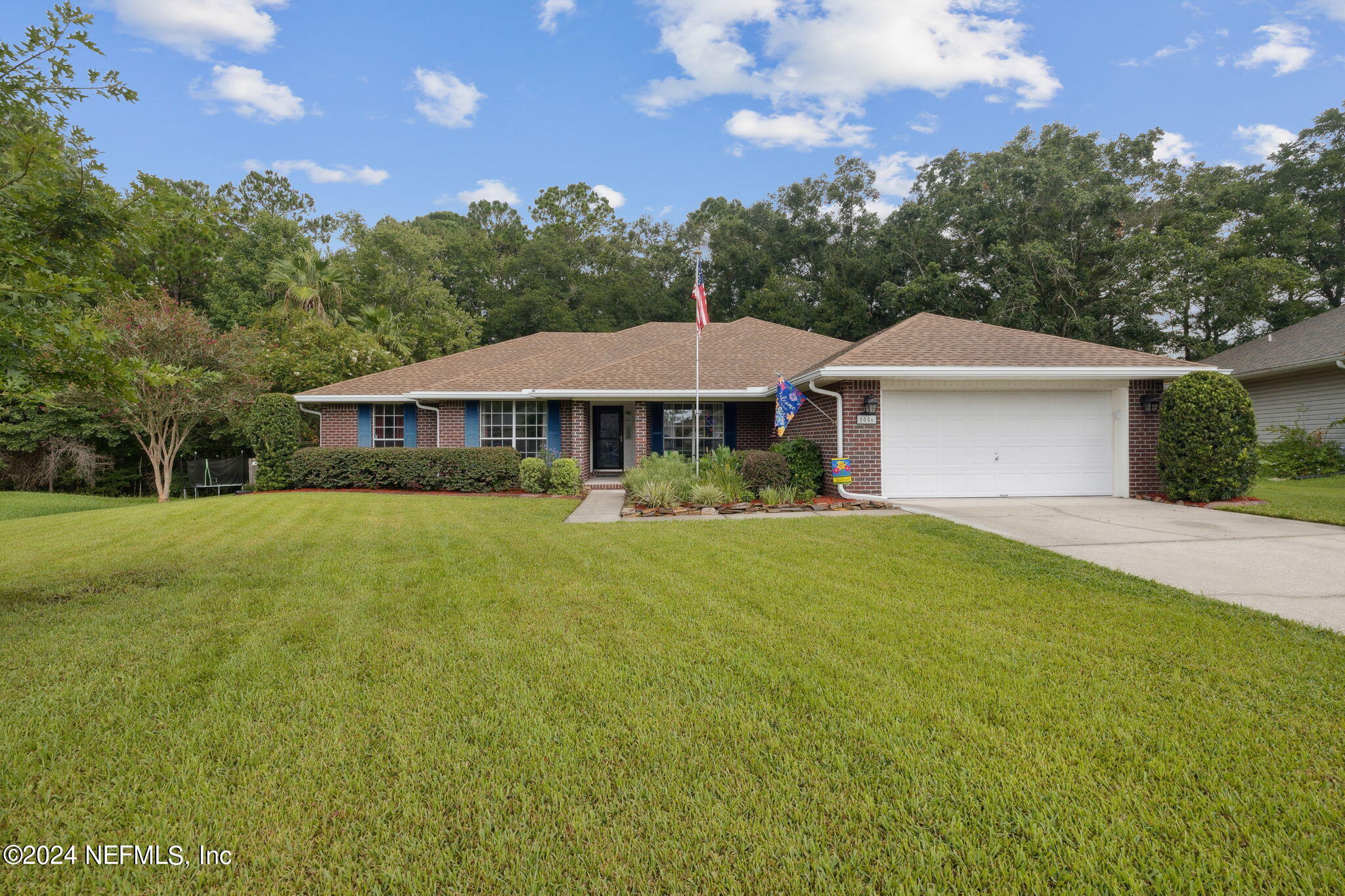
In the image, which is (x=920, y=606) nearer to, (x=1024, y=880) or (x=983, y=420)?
→ (x=1024, y=880)

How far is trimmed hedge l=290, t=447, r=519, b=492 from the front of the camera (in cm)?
1371

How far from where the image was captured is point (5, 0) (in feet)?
18.1

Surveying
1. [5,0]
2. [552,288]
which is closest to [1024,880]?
[5,0]

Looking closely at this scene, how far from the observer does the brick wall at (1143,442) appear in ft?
36.1

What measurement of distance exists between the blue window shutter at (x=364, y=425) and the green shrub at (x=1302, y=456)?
75.5 feet

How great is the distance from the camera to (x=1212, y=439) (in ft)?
31.2

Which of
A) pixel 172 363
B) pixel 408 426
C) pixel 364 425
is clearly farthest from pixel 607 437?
pixel 172 363

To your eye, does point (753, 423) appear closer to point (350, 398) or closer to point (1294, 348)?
point (350, 398)

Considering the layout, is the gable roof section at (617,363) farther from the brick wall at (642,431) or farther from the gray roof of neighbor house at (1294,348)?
the gray roof of neighbor house at (1294,348)

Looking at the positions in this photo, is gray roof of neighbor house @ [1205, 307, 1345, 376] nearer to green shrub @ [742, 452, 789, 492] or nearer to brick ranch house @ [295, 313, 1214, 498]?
brick ranch house @ [295, 313, 1214, 498]

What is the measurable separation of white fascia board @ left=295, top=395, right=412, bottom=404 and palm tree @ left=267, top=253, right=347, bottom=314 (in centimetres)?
935

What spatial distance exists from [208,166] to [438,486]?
39.9ft

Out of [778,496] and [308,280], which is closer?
[778,496]

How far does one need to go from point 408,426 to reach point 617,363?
5890mm
